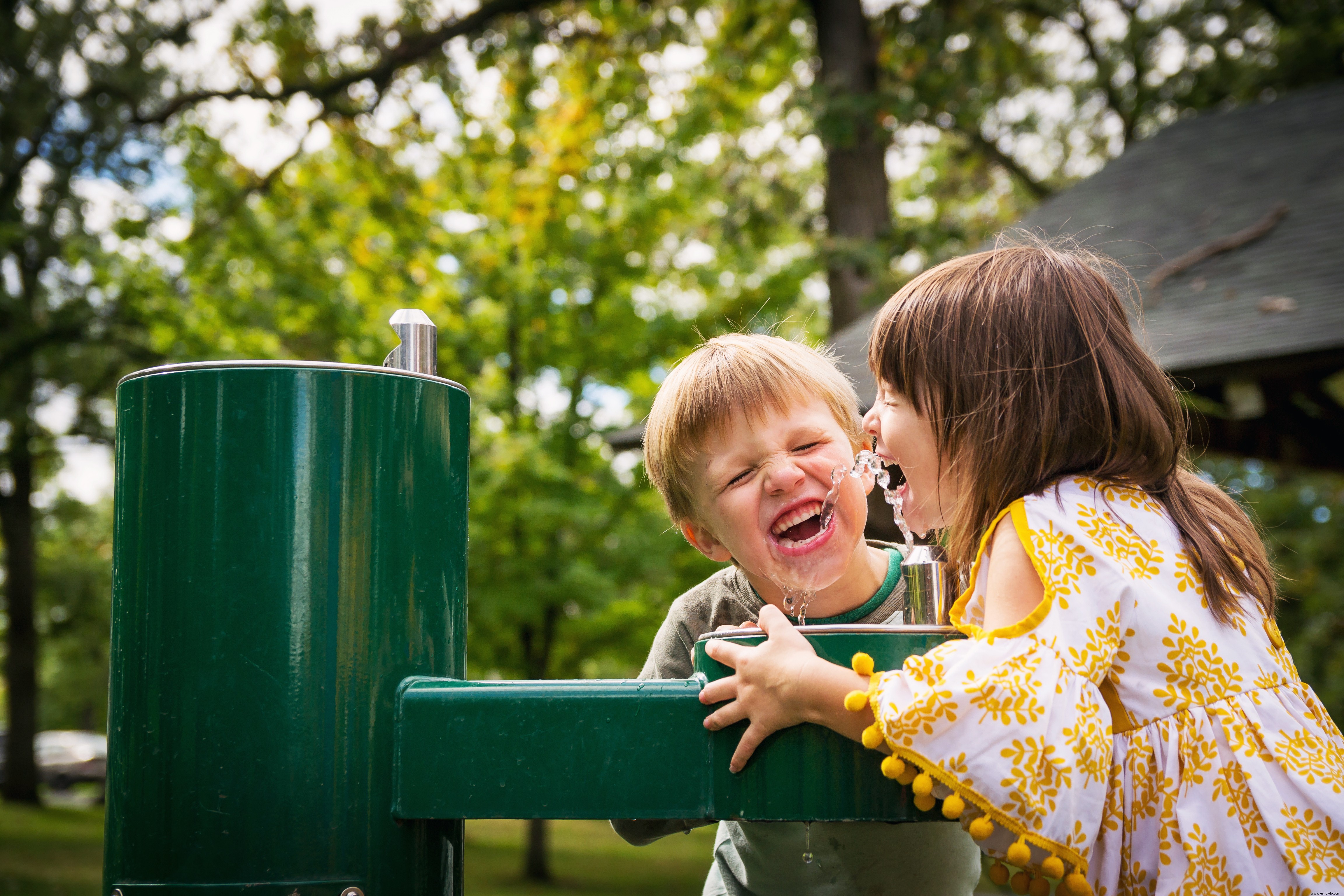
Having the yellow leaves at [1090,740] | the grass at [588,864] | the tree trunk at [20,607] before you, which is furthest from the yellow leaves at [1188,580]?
the tree trunk at [20,607]

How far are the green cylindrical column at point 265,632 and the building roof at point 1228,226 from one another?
9.78 ft

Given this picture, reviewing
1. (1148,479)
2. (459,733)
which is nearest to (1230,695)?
(1148,479)

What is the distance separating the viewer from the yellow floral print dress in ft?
3.51

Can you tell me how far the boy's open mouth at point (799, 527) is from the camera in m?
1.71

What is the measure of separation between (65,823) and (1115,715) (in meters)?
16.9

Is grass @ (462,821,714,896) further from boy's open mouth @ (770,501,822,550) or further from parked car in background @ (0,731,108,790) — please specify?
parked car in background @ (0,731,108,790)

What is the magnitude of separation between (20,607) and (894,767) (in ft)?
56.0

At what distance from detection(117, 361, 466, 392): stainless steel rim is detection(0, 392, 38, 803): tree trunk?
16.0 meters

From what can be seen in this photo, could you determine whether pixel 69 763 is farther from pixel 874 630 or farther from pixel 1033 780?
pixel 1033 780

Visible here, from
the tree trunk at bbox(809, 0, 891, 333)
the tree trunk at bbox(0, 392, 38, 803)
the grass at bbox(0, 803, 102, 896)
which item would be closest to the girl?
the tree trunk at bbox(809, 0, 891, 333)

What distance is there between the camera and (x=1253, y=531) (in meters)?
1.54

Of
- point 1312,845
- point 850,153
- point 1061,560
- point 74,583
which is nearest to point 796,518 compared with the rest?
point 1061,560

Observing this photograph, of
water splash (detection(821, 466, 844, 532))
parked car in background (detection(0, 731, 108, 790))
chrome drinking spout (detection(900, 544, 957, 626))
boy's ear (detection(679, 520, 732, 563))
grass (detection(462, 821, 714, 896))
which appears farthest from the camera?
parked car in background (detection(0, 731, 108, 790))

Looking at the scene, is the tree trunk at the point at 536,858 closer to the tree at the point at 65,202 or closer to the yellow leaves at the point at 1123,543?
the tree at the point at 65,202
